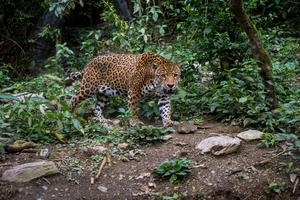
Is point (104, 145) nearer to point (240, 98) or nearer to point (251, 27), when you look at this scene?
point (240, 98)

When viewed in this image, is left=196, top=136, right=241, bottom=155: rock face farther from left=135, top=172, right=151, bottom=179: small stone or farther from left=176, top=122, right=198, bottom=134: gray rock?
left=135, top=172, right=151, bottom=179: small stone

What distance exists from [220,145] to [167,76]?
1.88 metres

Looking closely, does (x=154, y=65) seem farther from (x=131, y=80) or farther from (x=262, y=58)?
(x=262, y=58)

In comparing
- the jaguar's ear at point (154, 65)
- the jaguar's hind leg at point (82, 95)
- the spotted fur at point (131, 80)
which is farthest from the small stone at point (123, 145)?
the jaguar's hind leg at point (82, 95)

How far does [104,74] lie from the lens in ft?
31.1

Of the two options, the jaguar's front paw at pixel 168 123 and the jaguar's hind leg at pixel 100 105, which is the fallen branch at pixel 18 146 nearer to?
the jaguar's hind leg at pixel 100 105

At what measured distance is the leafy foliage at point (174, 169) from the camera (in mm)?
A: 6919

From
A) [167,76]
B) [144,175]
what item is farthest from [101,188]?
[167,76]

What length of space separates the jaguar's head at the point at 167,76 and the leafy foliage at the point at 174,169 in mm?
2041

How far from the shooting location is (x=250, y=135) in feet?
25.3

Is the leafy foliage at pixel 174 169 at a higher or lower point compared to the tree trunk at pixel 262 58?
lower

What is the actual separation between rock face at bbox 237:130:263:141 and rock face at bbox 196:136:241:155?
0.19 metres

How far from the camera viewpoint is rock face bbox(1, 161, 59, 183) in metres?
6.74

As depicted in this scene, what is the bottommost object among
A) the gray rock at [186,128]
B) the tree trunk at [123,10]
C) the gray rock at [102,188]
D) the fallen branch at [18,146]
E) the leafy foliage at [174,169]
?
the gray rock at [102,188]
